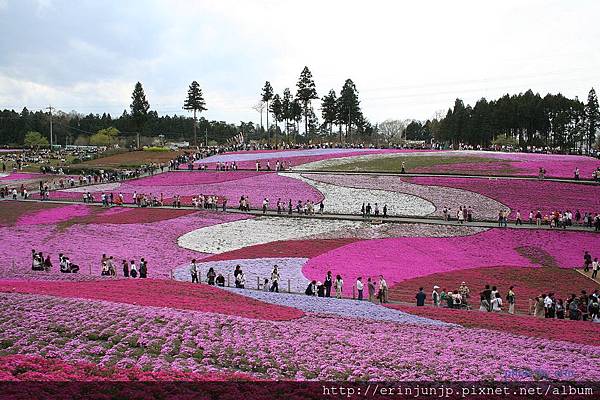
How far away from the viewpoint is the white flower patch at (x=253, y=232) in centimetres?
3738

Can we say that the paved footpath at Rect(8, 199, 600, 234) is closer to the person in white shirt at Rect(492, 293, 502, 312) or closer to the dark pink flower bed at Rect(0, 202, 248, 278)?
the dark pink flower bed at Rect(0, 202, 248, 278)

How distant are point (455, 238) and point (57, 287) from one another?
84.3ft

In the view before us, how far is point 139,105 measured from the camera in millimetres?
100125

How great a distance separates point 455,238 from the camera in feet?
122

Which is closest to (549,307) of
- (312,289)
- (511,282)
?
(511,282)

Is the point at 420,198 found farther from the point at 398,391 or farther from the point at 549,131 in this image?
the point at 549,131

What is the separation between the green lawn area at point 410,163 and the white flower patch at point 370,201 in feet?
36.9

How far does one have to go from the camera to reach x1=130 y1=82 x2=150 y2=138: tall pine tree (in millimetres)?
100062

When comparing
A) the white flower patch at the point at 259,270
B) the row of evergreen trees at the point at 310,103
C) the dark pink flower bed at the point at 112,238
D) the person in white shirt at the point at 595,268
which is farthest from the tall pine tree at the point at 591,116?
the white flower patch at the point at 259,270

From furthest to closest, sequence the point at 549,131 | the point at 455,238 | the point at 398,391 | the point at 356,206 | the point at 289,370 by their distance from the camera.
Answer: the point at 549,131, the point at 356,206, the point at 455,238, the point at 289,370, the point at 398,391

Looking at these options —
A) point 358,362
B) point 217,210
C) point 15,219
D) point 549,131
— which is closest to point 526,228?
point 217,210

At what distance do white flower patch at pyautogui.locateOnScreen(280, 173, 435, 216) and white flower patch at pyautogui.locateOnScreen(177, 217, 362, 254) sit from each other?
4788mm

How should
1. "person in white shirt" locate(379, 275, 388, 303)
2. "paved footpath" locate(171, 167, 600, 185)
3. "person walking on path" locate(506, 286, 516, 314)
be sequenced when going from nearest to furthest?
"person walking on path" locate(506, 286, 516, 314)
"person in white shirt" locate(379, 275, 388, 303)
"paved footpath" locate(171, 167, 600, 185)

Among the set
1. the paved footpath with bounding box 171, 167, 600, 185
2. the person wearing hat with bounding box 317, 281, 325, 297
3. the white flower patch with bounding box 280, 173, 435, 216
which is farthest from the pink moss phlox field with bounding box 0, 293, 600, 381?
the paved footpath with bounding box 171, 167, 600, 185
